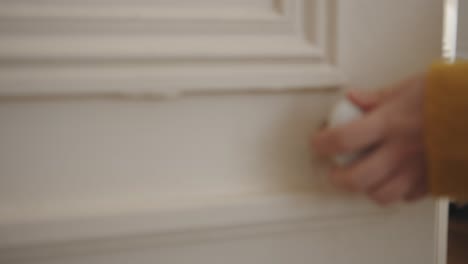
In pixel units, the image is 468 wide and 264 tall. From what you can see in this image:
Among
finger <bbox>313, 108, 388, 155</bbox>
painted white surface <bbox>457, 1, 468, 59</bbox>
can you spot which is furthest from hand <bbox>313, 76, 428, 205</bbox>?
painted white surface <bbox>457, 1, 468, 59</bbox>

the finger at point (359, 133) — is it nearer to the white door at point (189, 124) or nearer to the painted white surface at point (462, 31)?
the white door at point (189, 124)

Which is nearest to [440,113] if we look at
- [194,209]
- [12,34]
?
[194,209]

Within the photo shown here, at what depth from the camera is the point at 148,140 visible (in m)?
0.30

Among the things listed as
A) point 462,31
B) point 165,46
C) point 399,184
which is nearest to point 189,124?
point 165,46

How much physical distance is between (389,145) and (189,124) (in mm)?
153

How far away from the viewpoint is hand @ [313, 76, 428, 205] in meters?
0.28

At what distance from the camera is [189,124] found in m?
0.31

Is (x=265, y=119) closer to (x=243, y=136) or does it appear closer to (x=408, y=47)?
(x=243, y=136)

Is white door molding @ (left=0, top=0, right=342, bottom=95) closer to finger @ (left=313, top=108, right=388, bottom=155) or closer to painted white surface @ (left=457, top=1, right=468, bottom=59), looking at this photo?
finger @ (left=313, top=108, right=388, bottom=155)

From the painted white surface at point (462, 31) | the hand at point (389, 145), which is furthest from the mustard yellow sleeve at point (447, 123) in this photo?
the painted white surface at point (462, 31)

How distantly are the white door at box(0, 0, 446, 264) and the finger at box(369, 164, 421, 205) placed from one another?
0.13 ft

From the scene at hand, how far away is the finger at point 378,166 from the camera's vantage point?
0.29 meters

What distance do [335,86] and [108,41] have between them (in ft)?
0.61

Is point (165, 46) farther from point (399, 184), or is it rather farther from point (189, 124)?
point (399, 184)
